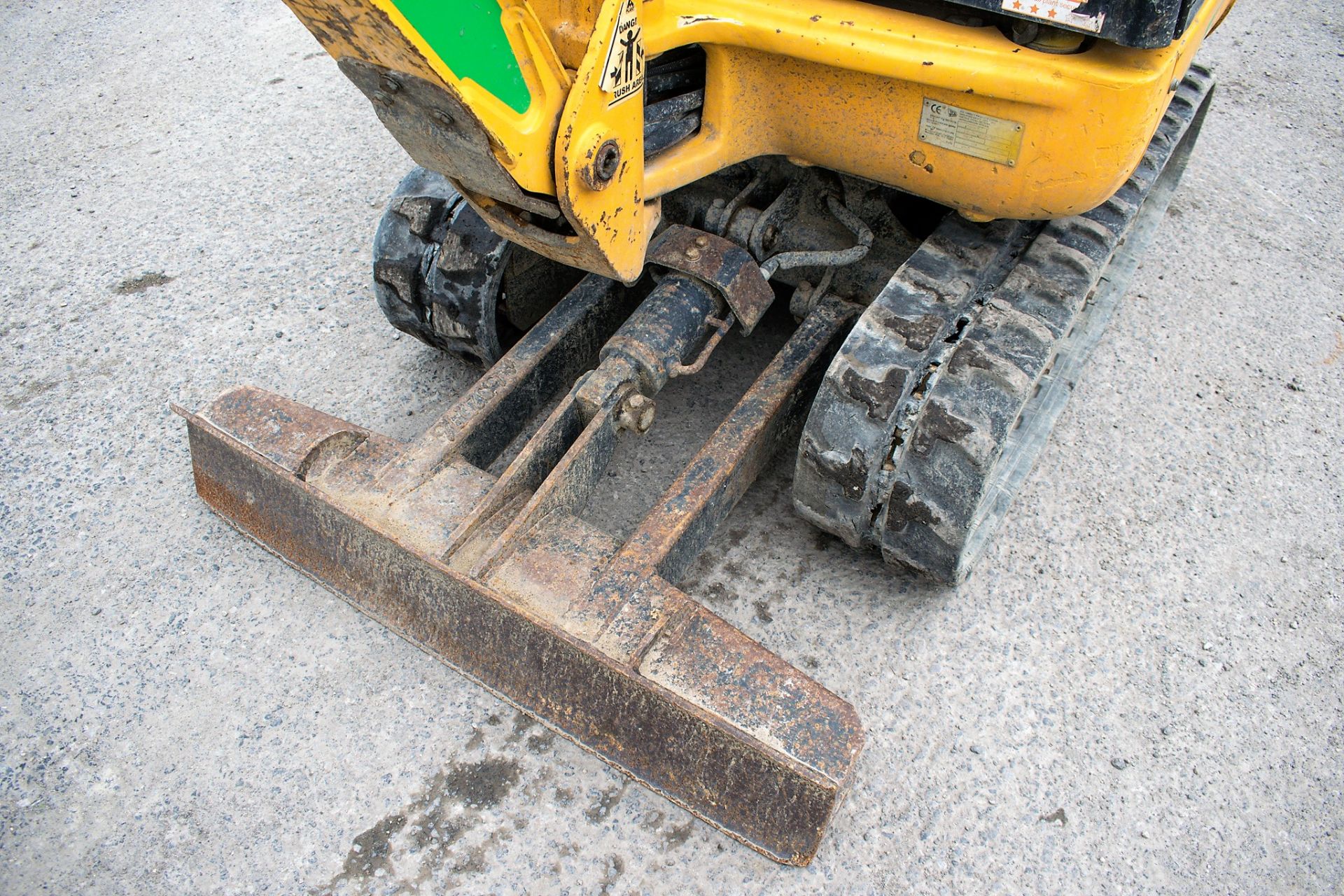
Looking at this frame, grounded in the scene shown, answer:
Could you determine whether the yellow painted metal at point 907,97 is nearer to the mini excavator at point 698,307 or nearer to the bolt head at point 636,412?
the mini excavator at point 698,307

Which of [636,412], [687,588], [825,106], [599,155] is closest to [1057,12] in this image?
[825,106]

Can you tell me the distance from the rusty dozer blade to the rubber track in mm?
251

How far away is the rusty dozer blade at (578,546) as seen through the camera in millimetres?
1977

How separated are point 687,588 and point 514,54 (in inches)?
55.5

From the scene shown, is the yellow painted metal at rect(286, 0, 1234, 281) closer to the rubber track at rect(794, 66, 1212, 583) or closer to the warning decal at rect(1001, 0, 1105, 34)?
the warning decal at rect(1001, 0, 1105, 34)

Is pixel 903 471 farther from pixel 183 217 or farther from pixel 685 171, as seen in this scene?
pixel 183 217

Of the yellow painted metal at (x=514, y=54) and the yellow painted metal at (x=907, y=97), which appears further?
the yellow painted metal at (x=907, y=97)

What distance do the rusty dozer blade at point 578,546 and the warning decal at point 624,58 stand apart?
65 centimetres

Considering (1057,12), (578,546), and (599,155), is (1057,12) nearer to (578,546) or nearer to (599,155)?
(599,155)

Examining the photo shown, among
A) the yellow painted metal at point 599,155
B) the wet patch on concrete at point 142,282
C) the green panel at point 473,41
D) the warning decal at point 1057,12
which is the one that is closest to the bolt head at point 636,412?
the yellow painted metal at point 599,155

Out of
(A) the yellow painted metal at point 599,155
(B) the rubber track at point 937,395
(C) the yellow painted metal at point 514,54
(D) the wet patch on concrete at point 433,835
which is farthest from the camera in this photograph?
(B) the rubber track at point 937,395

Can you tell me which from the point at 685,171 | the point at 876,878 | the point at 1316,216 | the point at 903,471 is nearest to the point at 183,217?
Answer: the point at 685,171

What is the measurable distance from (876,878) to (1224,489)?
5.48 ft

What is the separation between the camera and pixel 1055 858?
2156mm
